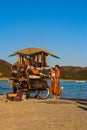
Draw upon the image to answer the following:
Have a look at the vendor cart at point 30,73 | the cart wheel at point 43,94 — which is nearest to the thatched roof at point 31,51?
the vendor cart at point 30,73

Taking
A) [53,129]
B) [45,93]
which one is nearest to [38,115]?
[53,129]

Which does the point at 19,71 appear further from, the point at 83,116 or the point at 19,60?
the point at 83,116

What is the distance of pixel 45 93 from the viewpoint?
2730cm

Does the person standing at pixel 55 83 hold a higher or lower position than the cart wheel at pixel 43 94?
higher

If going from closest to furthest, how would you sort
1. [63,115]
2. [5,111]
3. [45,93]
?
[63,115], [5,111], [45,93]

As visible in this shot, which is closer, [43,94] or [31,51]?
[31,51]

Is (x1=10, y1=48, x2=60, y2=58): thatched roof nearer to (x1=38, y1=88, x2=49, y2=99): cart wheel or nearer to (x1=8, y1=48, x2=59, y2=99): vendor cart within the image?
(x1=8, y1=48, x2=59, y2=99): vendor cart

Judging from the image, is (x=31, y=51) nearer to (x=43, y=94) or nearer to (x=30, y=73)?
(x=30, y=73)

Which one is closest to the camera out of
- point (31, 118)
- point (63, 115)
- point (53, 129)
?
point (53, 129)

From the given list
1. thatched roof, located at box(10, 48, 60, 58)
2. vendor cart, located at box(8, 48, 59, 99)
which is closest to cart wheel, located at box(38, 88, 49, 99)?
vendor cart, located at box(8, 48, 59, 99)

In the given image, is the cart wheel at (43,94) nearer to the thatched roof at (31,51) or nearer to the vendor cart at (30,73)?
the vendor cart at (30,73)

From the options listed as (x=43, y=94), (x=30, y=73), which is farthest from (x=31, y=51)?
(x=43, y=94)

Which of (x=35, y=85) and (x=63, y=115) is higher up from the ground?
(x=35, y=85)

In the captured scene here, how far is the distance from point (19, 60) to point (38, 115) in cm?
1134
